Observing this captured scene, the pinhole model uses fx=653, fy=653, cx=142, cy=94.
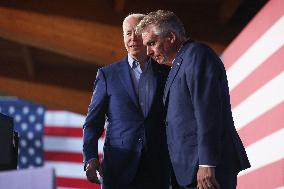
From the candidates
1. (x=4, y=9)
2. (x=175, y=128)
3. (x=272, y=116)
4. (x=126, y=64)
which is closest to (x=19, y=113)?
(x=4, y=9)

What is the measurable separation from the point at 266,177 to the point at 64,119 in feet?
15.6

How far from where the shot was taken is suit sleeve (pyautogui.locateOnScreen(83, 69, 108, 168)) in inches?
89.4

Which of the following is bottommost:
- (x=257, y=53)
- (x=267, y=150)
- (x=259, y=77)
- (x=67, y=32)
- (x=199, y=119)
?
(x=267, y=150)

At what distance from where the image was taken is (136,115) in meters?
2.25

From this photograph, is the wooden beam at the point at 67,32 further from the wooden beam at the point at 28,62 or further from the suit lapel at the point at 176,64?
the suit lapel at the point at 176,64

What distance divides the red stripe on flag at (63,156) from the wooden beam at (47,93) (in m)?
0.89

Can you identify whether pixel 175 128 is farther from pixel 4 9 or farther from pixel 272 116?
pixel 4 9

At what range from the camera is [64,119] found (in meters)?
7.71

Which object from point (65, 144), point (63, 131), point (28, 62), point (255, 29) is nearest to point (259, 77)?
point (255, 29)

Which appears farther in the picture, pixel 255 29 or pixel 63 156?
pixel 63 156

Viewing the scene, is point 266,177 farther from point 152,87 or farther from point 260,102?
point 152,87

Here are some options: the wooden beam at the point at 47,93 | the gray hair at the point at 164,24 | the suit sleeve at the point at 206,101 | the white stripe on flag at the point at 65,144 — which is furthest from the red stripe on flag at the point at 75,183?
the suit sleeve at the point at 206,101

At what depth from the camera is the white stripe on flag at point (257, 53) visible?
3103 mm

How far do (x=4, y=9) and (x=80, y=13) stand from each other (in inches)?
19.9
